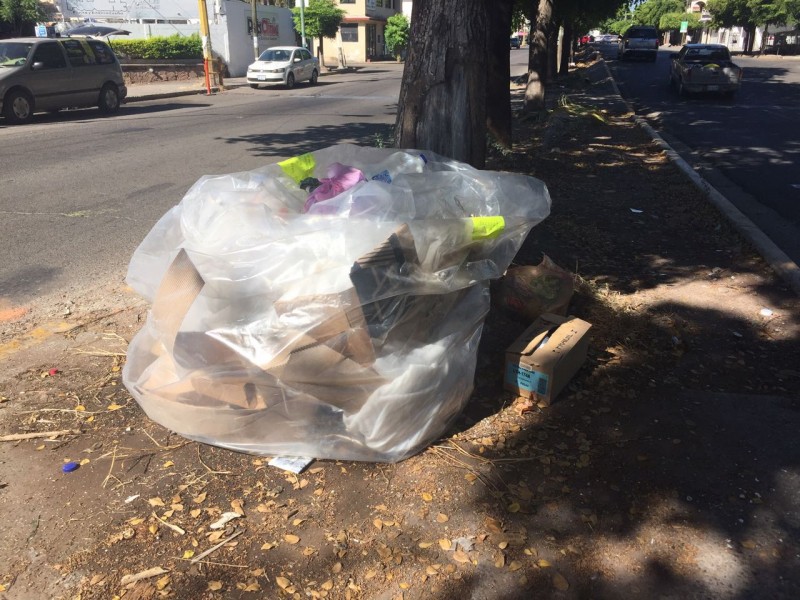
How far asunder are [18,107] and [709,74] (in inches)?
700

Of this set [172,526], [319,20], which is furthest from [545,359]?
[319,20]

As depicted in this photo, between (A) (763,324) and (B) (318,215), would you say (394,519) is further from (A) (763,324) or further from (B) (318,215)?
(A) (763,324)

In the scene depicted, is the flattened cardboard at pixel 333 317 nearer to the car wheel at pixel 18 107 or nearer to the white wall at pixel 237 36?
the car wheel at pixel 18 107

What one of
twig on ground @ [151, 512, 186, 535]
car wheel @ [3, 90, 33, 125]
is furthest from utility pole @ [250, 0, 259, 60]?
twig on ground @ [151, 512, 186, 535]

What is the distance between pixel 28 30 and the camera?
3481 centimetres

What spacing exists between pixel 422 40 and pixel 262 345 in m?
2.80

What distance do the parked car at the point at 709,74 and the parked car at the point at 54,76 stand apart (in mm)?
15800

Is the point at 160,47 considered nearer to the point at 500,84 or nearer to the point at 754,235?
the point at 500,84

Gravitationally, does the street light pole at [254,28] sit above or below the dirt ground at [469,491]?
above

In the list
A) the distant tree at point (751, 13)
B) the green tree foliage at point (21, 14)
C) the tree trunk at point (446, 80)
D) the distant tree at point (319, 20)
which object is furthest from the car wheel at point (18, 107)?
the distant tree at point (751, 13)

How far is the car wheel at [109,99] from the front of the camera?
52.9 feet

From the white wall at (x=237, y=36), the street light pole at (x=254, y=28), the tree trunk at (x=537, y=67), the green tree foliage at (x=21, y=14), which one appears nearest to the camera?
the tree trunk at (x=537, y=67)

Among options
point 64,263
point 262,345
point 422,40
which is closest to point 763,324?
point 422,40

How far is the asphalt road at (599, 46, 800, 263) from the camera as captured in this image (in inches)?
290
